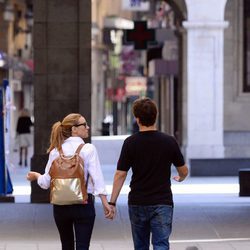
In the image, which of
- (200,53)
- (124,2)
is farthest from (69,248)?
(124,2)

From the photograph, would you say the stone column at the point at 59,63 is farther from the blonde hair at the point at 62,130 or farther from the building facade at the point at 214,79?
the building facade at the point at 214,79

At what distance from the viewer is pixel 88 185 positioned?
33.7 ft

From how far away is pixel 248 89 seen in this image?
106 ft

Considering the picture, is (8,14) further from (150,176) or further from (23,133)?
(150,176)

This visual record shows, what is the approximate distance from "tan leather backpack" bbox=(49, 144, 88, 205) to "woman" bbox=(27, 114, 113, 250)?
62 millimetres

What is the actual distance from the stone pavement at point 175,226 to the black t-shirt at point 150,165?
2113mm

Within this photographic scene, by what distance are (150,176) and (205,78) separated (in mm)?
20618

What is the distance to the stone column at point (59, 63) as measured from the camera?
1877cm

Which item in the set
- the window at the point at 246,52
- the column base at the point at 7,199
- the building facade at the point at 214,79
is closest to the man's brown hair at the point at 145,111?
the column base at the point at 7,199

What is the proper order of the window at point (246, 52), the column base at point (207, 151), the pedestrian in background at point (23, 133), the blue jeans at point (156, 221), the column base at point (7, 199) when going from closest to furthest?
the blue jeans at point (156, 221) < the column base at point (7, 199) < the column base at point (207, 151) < the window at point (246, 52) < the pedestrian in background at point (23, 133)

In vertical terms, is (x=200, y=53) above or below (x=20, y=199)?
above

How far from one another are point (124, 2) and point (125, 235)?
40441 mm

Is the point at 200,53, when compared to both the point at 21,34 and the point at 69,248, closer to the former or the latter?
the point at 69,248

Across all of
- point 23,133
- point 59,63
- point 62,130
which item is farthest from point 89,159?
point 23,133
